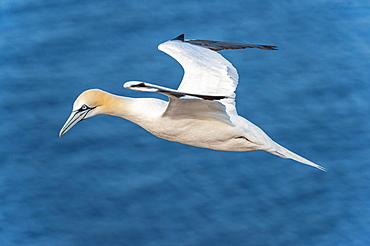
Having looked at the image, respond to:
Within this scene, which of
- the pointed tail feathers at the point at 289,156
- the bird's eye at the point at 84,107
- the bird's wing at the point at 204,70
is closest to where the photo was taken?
the bird's eye at the point at 84,107

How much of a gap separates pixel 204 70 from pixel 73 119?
2.00 metres

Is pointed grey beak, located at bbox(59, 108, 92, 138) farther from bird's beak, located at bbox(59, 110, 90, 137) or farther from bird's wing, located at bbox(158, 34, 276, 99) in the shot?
bird's wing, located at bbox(158, 34, 276, 99)

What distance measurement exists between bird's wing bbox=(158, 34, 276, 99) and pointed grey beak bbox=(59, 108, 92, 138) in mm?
1385

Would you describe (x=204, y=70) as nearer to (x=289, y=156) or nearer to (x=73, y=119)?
(x=289, y=156)

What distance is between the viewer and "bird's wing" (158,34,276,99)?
9.98 m

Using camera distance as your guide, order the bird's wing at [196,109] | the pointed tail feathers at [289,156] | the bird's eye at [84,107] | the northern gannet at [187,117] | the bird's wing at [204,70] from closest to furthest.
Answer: the bird's wing at [196,109], the northern gannet at [187,117], the bird's eye at [84,107], the pointed tail feathers at [289,156], the bird's wing at [204,70]

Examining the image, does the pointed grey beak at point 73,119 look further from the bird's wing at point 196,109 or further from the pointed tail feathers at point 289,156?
the pointed tail feathers at point 289,156

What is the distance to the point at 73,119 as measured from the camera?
29.5 feet

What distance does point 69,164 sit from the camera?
14.9 metres

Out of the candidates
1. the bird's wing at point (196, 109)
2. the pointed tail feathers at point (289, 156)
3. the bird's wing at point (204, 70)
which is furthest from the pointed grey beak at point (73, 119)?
the pointed tail feathers at point (289, 156)

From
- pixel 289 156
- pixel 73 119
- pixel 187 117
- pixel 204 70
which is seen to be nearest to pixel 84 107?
pixel 73 119

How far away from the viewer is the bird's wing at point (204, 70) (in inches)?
393

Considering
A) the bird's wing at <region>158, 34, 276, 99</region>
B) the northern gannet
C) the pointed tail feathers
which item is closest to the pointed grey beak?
the northern gannet

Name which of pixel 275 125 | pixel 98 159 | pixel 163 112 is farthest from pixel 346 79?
pixel 163 112
